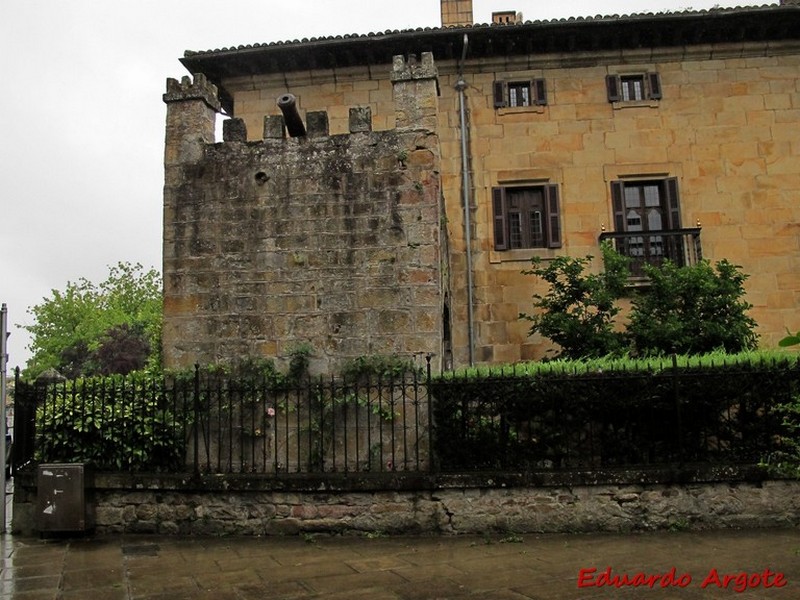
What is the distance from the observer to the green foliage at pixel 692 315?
11.5m

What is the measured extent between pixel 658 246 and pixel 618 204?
120cm

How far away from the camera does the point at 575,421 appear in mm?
8234

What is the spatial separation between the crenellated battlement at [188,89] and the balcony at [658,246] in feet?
27.1

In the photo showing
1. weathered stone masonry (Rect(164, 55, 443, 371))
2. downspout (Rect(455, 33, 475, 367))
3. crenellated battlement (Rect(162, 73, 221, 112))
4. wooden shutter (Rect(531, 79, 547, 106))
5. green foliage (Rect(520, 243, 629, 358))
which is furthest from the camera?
wooden shutter (Rect(531, 79, 547, 106))

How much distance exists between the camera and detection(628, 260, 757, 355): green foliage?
11.5m

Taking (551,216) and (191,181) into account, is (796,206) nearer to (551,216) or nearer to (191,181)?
(551,216)

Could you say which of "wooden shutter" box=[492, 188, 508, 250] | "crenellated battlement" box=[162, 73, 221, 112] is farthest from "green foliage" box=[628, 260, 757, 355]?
"crenellated battlement" box=[162, 73, 221, 112]

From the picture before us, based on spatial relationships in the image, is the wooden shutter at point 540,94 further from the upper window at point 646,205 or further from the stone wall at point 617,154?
the upper window at point 646,205

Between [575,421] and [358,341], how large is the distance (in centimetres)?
290

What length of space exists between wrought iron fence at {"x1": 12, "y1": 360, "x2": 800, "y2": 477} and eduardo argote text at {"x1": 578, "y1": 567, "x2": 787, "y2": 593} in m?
2.18

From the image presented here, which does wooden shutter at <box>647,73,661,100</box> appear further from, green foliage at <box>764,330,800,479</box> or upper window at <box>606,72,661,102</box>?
green foliage at <box>764,330,800,479</box>

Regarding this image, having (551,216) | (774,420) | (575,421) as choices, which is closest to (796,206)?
(551,216)

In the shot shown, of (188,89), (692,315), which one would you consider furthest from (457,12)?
(692,315)

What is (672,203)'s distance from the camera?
1427cm
